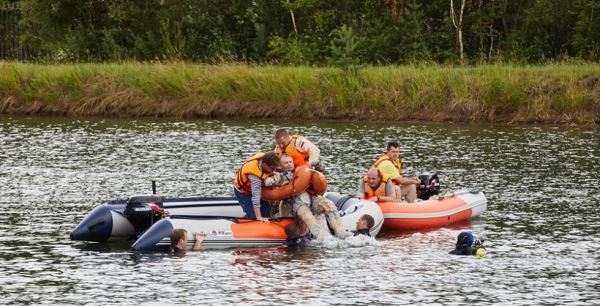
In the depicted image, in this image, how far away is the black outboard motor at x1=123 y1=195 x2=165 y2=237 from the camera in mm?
19969

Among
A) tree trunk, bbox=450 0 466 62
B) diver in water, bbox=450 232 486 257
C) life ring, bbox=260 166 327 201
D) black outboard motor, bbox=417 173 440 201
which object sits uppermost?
tree trunk, bbox=450 0 466 62

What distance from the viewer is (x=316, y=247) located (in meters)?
19.9

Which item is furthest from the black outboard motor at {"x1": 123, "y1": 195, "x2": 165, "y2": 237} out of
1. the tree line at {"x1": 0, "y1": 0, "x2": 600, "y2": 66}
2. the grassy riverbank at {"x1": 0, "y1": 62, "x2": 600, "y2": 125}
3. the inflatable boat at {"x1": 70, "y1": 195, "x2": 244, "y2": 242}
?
the tree line at {"x1": 0, "y1": 0, "x2": 600, "y2": 66}

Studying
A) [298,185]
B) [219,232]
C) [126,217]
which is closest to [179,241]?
[219,232]

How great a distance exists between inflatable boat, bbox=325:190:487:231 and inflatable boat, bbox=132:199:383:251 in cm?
157

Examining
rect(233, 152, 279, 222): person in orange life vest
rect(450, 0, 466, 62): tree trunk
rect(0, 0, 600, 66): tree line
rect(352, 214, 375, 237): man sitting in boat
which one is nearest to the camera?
rect(233, 152, 279, 222): person in orange life vest

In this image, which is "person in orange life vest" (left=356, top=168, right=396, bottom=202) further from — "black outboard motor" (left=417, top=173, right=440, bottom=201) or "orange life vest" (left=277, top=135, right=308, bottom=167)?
"black outboard motor" (left=417, top=173, right=440, bottom=201)

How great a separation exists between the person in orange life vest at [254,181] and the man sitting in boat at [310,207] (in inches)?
9.1

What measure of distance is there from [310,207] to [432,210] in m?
2.57

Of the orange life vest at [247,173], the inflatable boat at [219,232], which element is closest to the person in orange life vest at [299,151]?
the orange life vest at [247,173]

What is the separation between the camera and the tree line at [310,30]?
41.6m

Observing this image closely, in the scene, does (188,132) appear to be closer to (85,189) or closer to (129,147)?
(129,147)

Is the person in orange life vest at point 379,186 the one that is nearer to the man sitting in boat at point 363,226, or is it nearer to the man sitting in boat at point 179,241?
the man sitting in boat at point 363,226

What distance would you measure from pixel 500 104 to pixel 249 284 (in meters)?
21.1
